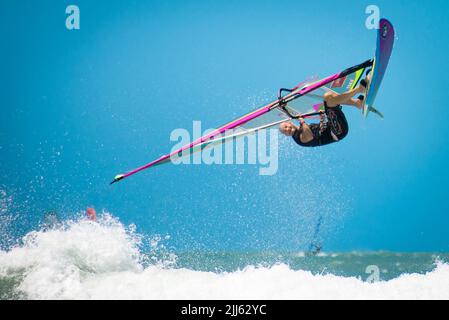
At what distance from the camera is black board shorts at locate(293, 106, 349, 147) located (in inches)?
221

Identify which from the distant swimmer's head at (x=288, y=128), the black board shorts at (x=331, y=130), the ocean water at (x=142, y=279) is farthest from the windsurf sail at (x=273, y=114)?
the ocean water at (x=142, y=279)

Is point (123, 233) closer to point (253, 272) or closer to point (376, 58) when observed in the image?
point (253, 272)

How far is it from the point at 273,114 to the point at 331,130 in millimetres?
959

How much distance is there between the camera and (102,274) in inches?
245

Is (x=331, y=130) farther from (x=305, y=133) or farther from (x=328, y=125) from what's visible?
(x=305, y=133)

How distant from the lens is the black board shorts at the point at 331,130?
5.61 m

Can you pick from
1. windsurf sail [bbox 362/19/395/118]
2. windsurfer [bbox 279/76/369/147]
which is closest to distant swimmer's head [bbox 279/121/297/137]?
windsurfer [bbox 279/76/369/147]

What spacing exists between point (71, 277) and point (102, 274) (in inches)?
19.7

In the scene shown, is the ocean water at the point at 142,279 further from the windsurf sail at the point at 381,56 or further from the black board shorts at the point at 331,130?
the windsurf sail at the point at 381,56

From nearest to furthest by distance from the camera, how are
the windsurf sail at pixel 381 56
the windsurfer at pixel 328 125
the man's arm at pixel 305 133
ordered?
1. the windsurf sail at pixel 381 56
2. the windsurfer at pixel 328 125
3. the man's arm at pixel 305 133

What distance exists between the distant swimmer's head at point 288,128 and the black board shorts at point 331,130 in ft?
0.21

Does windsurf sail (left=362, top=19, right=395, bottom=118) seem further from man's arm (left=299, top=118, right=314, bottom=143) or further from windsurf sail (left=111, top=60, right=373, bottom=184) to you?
man's arm (left=299, top=118, right=314, bottom=143)
